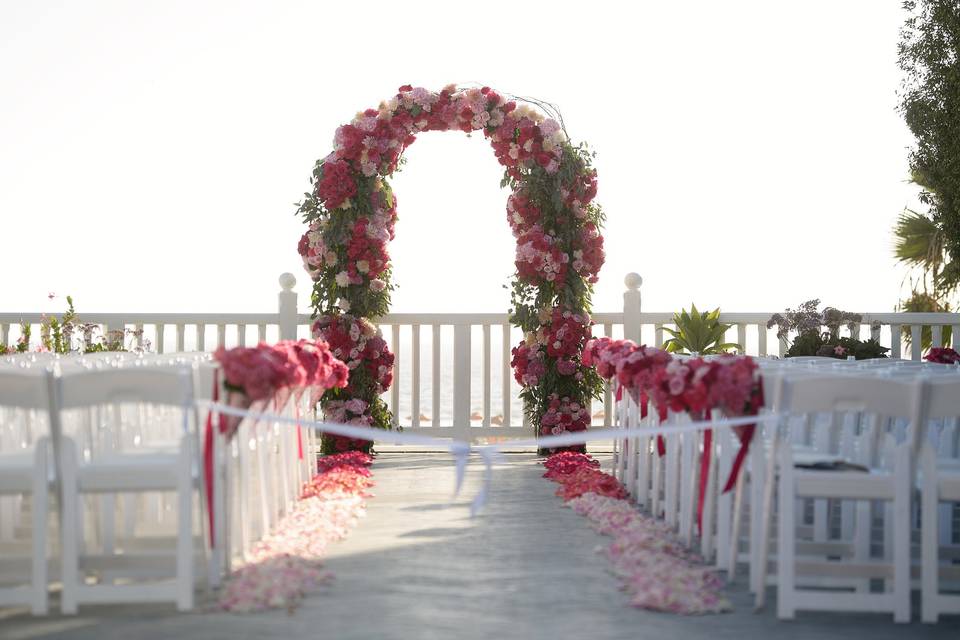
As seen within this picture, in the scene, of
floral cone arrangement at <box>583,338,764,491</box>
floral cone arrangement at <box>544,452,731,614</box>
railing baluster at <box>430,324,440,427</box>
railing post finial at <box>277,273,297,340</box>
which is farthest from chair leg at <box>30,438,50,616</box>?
railing post finial at <box>277,273,297,340</box>

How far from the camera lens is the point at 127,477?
Answer: 14.5ft

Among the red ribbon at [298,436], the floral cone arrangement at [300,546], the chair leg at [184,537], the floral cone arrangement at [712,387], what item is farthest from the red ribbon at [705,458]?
the red ribbon at [298,436]

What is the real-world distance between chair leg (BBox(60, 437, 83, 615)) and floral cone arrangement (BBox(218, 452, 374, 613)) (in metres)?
0.56

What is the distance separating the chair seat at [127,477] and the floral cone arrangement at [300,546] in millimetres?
545

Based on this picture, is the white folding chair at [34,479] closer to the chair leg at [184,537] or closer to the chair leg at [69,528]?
the chair leg at [69,528]

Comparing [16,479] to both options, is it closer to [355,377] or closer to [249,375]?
[249,375]

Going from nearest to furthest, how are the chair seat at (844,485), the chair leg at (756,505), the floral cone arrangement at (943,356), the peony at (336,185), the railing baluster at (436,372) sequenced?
the chair seat at (844,485) → the chair leg at (756,505) → the floral cone arrangement at (943,356) → the peony at (336,185) → the railing baluster at (436,372)

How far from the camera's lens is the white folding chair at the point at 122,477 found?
4434 mm

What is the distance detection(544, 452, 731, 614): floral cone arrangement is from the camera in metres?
4.65

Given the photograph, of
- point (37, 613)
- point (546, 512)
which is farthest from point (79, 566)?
point (546, 512)

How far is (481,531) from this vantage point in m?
6.24

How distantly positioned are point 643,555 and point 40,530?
2645mm

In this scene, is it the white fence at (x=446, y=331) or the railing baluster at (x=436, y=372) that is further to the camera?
the white fence at (x=446, y=331)

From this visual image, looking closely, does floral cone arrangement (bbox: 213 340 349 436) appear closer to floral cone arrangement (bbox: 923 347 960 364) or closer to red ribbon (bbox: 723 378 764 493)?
red ribbon (bbox: 723 378 764 493)
